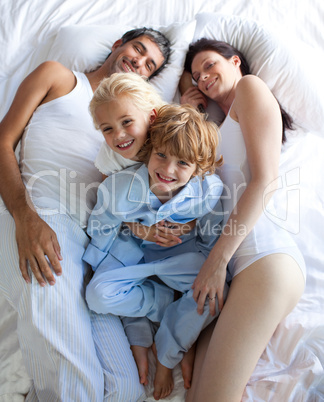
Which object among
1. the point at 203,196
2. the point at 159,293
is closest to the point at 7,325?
the point at 159,293

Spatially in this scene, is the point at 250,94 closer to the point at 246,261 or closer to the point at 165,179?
the point at 165,179

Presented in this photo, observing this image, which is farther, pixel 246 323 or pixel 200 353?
pixel 200 353

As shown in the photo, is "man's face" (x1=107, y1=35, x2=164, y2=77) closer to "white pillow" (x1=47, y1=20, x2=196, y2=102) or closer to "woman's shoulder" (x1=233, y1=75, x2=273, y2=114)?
"white pillow" (x1=47, y1=20, x2=196, y2=102)

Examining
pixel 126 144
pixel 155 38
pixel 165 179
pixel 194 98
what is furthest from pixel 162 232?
pixel 155 38

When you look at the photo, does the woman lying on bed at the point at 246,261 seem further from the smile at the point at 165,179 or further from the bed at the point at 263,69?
the smile at the point at 165,179

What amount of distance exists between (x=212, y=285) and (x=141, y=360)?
329 mm

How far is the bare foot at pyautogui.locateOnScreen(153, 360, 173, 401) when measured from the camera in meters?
1.11

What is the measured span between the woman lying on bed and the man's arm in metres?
0.48

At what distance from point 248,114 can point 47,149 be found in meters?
0.74

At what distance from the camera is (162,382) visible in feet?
3.67

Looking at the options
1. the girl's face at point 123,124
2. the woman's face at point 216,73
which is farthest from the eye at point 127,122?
the woman's face at point 216,73

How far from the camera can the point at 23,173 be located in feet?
4.59

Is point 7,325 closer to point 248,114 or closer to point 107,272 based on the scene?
point 107,272

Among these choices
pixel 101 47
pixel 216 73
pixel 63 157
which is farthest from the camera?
pixel 101 47
